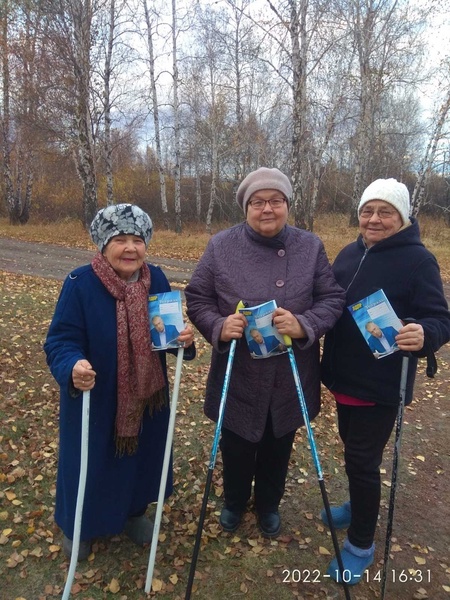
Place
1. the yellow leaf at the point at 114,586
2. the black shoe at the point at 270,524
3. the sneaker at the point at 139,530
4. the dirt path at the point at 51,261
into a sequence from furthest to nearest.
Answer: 1. the dirt path at the point at 51,261
2. the black shoe at the point at 270,524
3. the sneaker at the point at 139,530
4. the yellow leaf at the point at 114,586

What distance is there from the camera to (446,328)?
2.34 m

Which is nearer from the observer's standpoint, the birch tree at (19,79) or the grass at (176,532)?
the grass at (176,532)

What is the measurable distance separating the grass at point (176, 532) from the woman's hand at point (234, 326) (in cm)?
162

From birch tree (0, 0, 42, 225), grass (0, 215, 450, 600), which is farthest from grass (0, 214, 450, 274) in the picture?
grass (0, 215, 450, 600)

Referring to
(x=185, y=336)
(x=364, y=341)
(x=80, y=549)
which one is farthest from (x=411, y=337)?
(x=80, y=549)

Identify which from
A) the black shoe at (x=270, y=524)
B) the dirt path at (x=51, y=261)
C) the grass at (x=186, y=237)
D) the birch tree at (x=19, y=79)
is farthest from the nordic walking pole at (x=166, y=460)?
the birch tree at (x=19, y=79)

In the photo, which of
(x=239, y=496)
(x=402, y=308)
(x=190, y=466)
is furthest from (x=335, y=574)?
(x=402, y=308)

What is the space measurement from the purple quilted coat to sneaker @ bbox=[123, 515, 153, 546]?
38.4 inches

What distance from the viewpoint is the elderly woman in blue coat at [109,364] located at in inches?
90.4

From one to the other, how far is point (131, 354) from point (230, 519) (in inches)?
61.4

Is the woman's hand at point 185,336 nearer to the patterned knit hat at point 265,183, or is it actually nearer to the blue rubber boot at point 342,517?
the patterned knit hat at point 265,183

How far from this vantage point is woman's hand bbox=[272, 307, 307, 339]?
2332 mm

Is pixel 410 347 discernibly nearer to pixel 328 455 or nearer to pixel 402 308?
pixel 402 308

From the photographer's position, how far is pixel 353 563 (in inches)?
108
